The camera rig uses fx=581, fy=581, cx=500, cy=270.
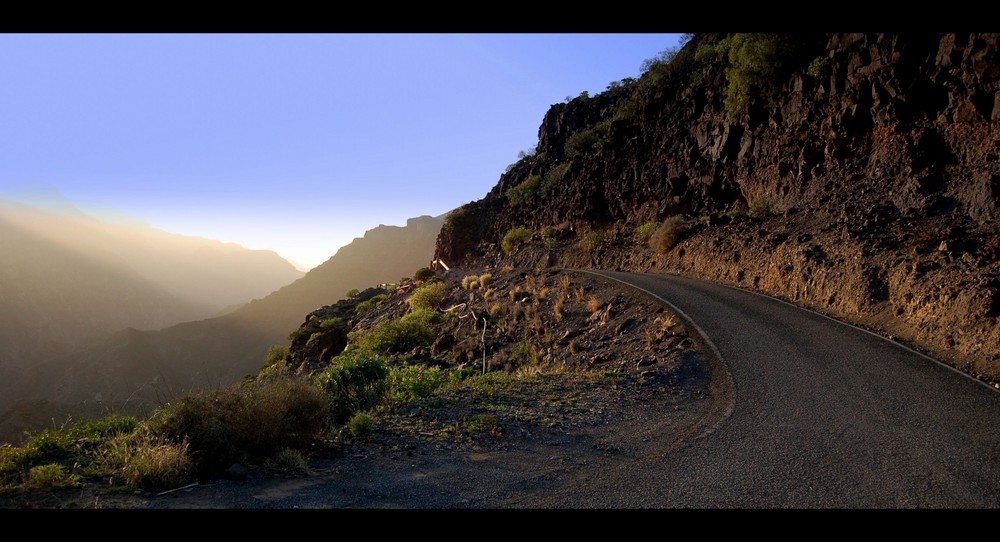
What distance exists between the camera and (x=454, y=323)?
2511 centimetres

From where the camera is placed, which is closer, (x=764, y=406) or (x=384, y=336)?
(x=764, y=406)

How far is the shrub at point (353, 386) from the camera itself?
10609 mm

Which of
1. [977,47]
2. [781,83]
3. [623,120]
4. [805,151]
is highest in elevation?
[623,120]

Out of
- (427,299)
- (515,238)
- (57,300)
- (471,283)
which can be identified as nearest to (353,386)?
(427,299)

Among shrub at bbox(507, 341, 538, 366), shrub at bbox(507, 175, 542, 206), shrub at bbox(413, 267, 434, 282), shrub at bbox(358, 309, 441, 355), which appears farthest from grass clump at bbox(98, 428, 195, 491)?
shrub at bbox(507, 175, 542, 206)

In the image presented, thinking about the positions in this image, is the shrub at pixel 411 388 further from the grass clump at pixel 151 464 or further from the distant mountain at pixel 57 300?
the distant mountain at pixel 57 300

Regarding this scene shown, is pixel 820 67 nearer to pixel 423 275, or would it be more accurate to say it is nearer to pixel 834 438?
pixel 834 438

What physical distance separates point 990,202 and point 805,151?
8.42 m

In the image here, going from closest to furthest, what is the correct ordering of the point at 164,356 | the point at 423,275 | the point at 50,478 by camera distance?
the point at 50,478
the point at 423,275
the point at 164,356

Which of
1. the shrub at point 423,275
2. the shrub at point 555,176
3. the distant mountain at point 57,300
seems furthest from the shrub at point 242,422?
the distant mountain at point 57,300

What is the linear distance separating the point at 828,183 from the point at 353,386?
1838cm

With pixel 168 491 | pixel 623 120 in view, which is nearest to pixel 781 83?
pixel 623 120

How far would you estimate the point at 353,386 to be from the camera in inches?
464
